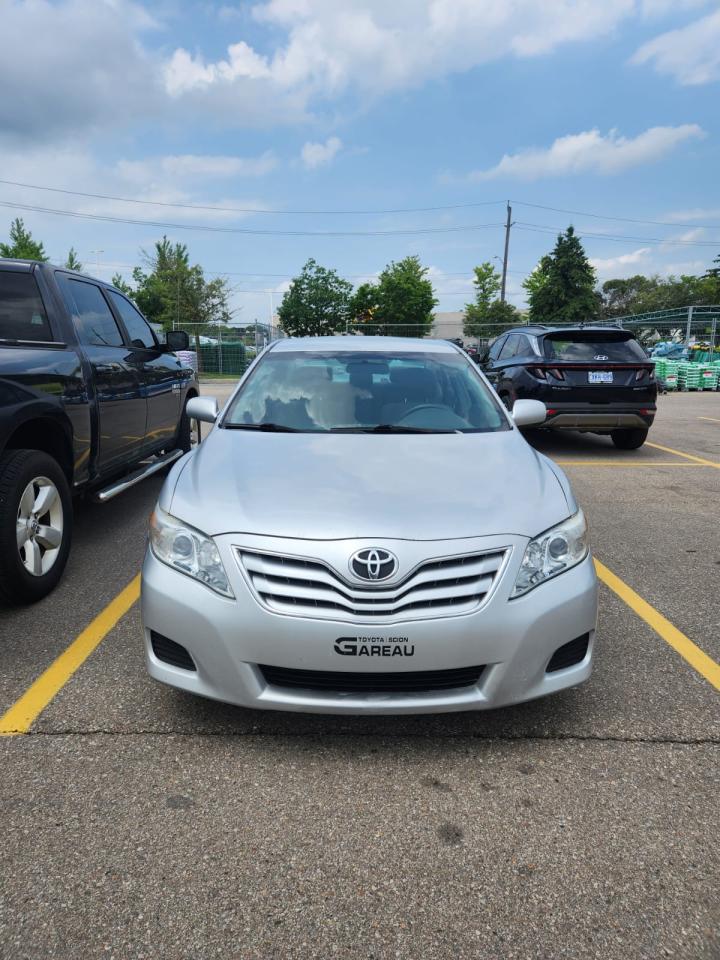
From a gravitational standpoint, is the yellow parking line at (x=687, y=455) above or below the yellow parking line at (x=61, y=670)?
Answer: below

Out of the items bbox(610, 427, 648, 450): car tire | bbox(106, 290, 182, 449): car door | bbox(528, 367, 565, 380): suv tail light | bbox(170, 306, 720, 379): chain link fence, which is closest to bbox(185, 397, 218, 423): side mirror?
bbox(106, 290, 182, 449): car door

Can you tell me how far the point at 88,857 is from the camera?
6.68 ft

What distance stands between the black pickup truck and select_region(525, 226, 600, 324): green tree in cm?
5763

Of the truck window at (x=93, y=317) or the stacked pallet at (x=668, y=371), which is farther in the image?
the stacked pallet at (x=668, y=371)

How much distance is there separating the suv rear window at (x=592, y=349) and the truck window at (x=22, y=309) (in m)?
6.16

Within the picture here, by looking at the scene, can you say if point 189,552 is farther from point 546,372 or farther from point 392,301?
point 392,301

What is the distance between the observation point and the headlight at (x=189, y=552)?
2459 millimetres

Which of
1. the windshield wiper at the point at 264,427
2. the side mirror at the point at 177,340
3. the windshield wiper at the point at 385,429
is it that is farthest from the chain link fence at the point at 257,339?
the windshield wiper at the point at 385,429

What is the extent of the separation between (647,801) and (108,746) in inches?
73.4

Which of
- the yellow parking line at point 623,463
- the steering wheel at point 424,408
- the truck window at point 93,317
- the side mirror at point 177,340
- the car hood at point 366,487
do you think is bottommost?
the yellow parking line at point 623,463

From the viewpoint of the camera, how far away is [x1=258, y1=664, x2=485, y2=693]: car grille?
238 cm

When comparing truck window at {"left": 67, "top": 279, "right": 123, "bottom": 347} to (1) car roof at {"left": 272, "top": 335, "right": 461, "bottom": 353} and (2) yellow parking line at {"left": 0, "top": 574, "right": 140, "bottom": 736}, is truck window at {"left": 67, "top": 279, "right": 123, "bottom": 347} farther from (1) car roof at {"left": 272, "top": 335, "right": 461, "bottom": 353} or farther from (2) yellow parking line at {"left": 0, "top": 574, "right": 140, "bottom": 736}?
(2) yellow parking line at {"left": 0, "top": 574, "right": 140, "bottom": 736}

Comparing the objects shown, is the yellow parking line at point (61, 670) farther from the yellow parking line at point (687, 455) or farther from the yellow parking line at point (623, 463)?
the yellow parking line at point (687, 455)

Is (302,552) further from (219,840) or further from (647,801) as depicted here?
(647,801)
